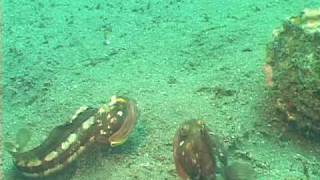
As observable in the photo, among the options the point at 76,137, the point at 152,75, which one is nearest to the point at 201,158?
the point at 76,137

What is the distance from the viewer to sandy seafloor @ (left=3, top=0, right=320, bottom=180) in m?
3.79

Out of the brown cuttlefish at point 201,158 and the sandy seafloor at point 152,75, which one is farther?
the sandy seafloor at point 152,75

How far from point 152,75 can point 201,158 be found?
6.88 ft

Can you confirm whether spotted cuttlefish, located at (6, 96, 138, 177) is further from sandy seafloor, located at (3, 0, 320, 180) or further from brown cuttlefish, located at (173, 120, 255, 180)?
brown cuttlefish, located at (173, 120, 255, 180)

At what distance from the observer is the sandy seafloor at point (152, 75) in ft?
12.4

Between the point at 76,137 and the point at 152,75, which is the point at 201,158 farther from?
the point at 152,75

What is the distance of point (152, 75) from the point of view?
5145 millimetres

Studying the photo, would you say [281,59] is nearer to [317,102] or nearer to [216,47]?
[317,102]

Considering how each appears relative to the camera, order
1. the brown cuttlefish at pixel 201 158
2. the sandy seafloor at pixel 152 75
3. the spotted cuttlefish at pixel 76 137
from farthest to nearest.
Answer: the sandy seafloor at pixel 152 75
the spotted cuttlefish at pixel 76 137
the brown cuttlefish at pixel 201 158

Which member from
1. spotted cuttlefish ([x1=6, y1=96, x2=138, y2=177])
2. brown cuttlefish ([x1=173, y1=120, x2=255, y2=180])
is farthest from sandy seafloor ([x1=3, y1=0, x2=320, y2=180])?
brown cuttlefish ([x1=173, y1=120, x2=255, y2=180])

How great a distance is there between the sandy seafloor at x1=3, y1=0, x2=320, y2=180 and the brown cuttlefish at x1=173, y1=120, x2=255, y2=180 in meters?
0.34

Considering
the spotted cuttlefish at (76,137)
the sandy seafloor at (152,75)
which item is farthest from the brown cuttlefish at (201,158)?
the spotted cuttlefish at (76,137)

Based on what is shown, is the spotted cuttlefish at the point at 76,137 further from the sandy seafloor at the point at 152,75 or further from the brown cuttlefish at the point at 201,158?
the brown cuttlefish at the point at 201,158

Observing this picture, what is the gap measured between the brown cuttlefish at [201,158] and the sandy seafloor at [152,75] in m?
0.34
